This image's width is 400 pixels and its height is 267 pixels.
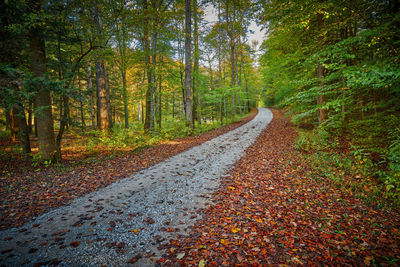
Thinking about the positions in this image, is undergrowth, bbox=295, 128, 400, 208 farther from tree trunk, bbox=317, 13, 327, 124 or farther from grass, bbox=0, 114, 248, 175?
grass, bbox=0, 114, 248, 175

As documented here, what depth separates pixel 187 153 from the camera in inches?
341

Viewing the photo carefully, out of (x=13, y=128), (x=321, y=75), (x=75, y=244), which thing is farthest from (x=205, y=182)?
(x=13, y=128)

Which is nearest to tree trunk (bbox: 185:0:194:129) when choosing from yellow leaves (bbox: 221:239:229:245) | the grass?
the grass

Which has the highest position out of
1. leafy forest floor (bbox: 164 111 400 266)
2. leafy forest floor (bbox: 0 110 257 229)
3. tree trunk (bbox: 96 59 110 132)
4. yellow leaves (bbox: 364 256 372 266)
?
tree trunk (bbox: 96 59 110 132)

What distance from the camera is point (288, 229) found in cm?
338

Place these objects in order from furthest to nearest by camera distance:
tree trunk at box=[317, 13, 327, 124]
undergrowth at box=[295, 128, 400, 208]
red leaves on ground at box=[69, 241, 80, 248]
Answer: tree trunk at box=[317, 13, 327, 124] < undergrowth at box=[295, 128, 400, 208] < red leaves on ground at box=[69, 241, 80, 248]

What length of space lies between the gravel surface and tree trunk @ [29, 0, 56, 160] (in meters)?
4.47

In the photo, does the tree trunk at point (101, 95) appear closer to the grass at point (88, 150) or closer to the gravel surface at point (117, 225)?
the grass at point (88, 150)

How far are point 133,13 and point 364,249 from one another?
14383mm

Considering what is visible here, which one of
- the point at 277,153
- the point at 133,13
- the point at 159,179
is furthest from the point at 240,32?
the point at 159,179

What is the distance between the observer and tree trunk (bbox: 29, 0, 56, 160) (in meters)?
6.51

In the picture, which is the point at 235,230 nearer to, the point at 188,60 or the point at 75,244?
the point at 75,244

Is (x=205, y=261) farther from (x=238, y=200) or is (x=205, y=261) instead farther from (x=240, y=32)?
(x=240, y=32)

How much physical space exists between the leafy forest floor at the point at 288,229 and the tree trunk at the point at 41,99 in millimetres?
7507
